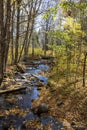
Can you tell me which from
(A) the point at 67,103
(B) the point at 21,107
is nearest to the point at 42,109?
(B) the point at 21,107

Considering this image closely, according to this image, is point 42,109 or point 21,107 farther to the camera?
point 21,107

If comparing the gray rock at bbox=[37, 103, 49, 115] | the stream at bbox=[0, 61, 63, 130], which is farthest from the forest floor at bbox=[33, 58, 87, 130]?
the stream at bbox=[0, 61, 63, 130]

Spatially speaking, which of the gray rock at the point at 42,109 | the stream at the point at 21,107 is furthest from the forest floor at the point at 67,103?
the stream at the point at 21,107

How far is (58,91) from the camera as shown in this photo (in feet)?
40.5

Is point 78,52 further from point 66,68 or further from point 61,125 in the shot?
point 61,125

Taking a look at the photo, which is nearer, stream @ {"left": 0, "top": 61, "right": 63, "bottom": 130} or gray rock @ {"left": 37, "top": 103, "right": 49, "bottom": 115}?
stream @ {"left": 0, "top": 61, "right": 63, "bottom": 130}

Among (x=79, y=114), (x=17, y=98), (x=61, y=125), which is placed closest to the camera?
(x=61, y=125)

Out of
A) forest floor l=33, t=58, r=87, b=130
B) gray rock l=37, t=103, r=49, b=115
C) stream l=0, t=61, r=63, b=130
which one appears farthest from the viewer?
gray rock l=37, t=103, r=49, b=115

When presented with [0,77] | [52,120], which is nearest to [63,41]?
[0,77]

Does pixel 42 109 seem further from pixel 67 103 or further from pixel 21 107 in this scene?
pixel 67 103

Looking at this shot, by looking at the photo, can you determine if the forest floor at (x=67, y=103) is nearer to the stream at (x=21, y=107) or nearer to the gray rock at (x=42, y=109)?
the gray rock at (x=42, y=109)

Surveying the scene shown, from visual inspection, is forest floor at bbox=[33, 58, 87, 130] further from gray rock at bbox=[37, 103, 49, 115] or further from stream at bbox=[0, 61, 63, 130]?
stream at bbox=[0, 61, 63, 130]

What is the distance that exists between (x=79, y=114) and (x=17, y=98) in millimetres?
3845

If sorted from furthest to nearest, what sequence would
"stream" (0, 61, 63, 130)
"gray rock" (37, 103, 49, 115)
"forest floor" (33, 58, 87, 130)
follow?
"gray rock" (37, 103, 49, 115), "forest floor" (33, 58, 87, 130), "stream" (0, 61, 63, 130)
